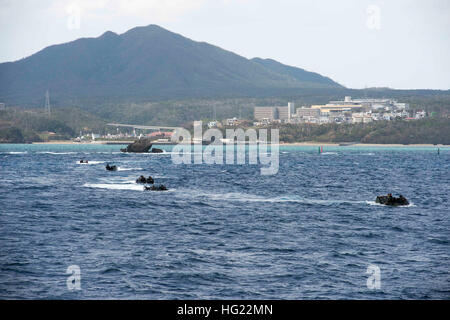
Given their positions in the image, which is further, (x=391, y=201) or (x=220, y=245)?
(x=391, y=201)

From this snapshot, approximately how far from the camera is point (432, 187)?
79.6 metres

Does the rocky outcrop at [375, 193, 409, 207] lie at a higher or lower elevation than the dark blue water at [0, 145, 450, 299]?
lower

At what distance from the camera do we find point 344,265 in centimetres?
2964

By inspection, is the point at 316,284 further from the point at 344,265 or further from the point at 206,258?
the point at 206,258

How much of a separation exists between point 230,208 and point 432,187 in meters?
38.9

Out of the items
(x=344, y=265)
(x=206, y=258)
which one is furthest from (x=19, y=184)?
(x=344, y=265)

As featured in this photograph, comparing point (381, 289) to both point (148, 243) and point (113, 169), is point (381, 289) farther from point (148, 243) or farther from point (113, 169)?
point (113, 169)

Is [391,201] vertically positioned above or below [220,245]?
below

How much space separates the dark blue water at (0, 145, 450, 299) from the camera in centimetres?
2525

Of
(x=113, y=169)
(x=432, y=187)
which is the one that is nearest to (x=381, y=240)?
(x=432, y=187)

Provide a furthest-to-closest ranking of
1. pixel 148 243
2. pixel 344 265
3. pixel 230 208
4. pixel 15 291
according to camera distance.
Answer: pixel 230 208 → pixel 148 243 → pixel 344 265 → pixel 15 291

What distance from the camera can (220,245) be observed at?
34.9 m

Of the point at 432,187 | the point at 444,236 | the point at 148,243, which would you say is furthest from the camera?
the point at 432,187

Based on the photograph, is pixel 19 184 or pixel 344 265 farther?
pixel 19 184
